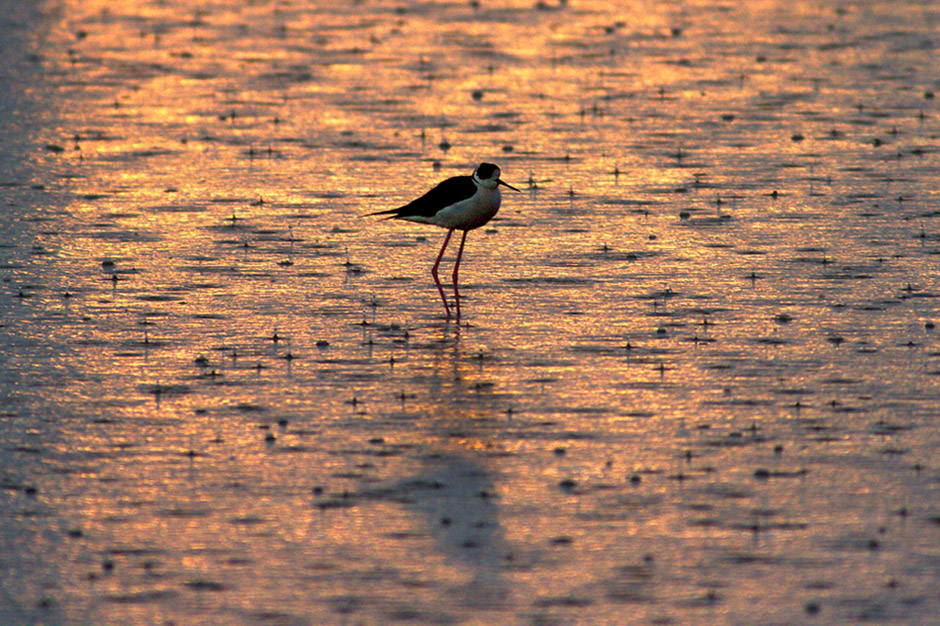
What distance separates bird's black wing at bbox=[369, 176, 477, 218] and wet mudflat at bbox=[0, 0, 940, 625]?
0.83 m

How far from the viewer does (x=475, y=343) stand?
12.9m

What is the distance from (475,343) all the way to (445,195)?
1773mm

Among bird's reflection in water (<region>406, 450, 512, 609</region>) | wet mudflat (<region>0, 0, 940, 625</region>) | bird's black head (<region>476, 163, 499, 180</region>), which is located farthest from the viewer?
bird's black head (<region>476, 163, 499, 180</region>)

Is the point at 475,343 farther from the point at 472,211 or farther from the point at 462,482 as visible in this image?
the point at 462,482

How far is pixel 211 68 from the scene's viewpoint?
24.5 metres

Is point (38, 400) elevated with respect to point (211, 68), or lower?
lower

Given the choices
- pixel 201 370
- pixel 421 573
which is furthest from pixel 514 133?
pixel 421 573

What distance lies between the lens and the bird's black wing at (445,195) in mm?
13953

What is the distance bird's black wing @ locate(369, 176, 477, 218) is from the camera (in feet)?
45.8

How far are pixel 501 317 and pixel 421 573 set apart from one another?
5.22 metres

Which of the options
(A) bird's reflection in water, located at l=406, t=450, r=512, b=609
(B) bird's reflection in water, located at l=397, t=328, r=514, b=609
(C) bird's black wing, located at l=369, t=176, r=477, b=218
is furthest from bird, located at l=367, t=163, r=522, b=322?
(A) bird's reflection in water, located at l=406, t=450, r=512, b=609

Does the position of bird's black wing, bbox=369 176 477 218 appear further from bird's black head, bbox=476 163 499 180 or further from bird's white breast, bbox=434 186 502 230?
bird's black head, bbox=476 163 499 180

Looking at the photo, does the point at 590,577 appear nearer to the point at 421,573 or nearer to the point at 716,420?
the point at 421,573

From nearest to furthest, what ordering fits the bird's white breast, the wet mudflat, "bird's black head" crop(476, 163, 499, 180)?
the wet mudflat < "bird's black head" crop(476, 163, 499, 180) < the bird's white breast
